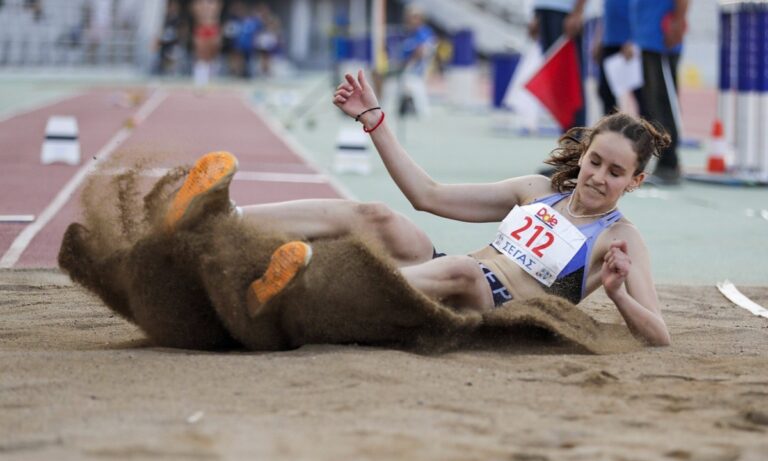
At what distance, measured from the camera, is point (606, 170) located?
494cm

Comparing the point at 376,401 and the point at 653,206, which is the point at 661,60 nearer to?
the point at 653,206

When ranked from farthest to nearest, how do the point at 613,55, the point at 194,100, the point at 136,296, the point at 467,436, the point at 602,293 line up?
the point at 194,100, the point at 613,55, the point at 602,293, the point at 136,296, the point at 467,436

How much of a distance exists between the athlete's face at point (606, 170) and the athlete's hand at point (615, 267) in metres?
0.32

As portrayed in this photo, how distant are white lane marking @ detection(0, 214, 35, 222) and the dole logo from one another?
4.62 m

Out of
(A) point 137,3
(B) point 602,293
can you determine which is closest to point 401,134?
(B) point 602,293

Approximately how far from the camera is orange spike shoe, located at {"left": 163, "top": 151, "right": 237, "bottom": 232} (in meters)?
4.29

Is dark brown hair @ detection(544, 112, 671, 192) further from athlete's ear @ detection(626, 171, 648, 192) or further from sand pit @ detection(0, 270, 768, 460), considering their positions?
sand pit @ detection(0, 270, 768, 460)

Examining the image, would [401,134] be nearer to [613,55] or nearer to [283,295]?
[613,55]

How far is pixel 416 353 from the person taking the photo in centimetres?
459

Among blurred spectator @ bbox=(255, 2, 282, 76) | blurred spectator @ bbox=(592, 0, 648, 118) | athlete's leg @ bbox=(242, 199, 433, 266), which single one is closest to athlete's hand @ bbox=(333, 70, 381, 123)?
athlete's leg @ bbox=(242, 199, 433, 266)

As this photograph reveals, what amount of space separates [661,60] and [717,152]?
60.2 inches

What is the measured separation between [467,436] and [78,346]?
6.31 feet

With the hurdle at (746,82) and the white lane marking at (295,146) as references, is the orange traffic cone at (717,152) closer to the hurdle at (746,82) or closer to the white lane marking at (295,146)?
the hurdle at (746,82)

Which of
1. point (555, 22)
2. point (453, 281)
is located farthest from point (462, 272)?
point (555, 22)
